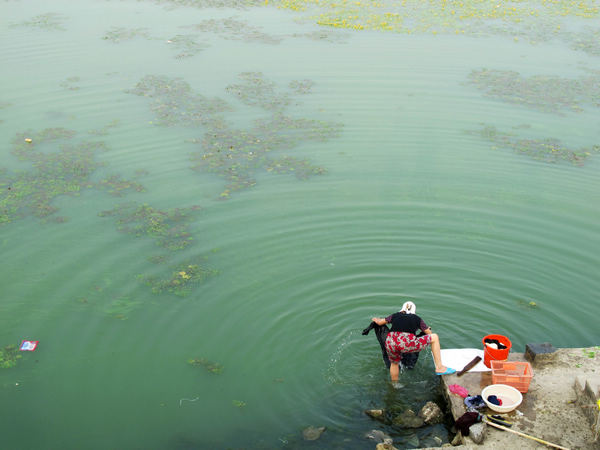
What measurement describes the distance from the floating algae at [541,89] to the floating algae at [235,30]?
6.86 metres

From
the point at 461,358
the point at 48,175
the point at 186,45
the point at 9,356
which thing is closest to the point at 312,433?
the point at 461,358

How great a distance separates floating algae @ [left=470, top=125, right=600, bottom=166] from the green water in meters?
0.07

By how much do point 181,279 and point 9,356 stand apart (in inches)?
103

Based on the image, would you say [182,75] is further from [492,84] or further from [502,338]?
[502,338]

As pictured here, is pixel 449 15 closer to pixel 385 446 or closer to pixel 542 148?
pixel 542 148

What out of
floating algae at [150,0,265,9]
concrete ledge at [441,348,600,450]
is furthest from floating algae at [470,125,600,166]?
floating algae at [150,0,265,9]

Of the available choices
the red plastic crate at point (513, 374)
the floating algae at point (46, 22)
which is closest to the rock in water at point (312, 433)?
the red plastic crate at point (513, 374)

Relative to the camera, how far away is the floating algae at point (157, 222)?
10298mm

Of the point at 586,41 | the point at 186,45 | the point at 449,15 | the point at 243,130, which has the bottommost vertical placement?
the point at 243,130

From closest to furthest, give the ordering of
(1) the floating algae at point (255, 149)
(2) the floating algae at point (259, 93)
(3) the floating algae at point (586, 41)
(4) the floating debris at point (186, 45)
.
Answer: (1) the floating algae at point (255, 149) → (2) the floating algae at point (259, 93) → (4) the floating debris at point (186, 45) → (3) the floating algae at point (586, 41)

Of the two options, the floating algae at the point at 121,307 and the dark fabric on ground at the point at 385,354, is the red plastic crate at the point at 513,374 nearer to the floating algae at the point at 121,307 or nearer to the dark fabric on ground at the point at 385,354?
the dark fabric on ground at the point at 385,354

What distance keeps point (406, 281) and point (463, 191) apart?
334 cm

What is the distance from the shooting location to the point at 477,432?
6340 millimetres

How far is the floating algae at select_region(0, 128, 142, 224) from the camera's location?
36.8 ft
